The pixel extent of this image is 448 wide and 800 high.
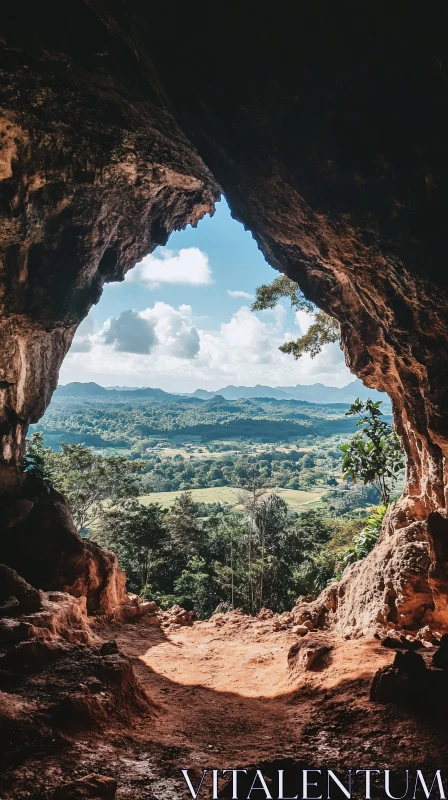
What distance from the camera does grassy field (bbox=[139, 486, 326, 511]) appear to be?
78294 millimetres

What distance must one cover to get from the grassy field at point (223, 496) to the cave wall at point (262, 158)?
65.7 metres

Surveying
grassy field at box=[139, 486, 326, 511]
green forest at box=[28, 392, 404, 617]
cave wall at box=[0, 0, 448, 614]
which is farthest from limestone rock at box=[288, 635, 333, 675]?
grassy field at box=[139, 486, 326, 511]

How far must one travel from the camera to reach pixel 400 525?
10.8 meters

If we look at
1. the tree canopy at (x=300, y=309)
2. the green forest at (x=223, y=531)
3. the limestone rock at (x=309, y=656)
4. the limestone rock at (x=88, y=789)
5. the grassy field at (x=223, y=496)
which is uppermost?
the tree canopy at (x=300, y=309)

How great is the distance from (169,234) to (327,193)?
1214 cm

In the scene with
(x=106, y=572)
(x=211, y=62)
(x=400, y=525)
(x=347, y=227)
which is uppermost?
(x=211, y=62)

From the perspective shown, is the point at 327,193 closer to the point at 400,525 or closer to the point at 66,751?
the point at 400,525

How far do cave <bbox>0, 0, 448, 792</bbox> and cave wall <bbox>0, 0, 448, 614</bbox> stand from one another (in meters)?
0.04

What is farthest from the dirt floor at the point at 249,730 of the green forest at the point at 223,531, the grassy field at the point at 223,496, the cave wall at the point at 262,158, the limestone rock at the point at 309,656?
the grassy field at the point at 223,496

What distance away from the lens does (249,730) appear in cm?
560

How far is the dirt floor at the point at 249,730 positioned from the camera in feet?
12.5

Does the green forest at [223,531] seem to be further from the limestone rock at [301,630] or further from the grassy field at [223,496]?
the grassy field at [223,496]

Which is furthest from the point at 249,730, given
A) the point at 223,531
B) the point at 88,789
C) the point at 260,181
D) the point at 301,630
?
the point at 223,531

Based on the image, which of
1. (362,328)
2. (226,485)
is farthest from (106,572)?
(226,485)
